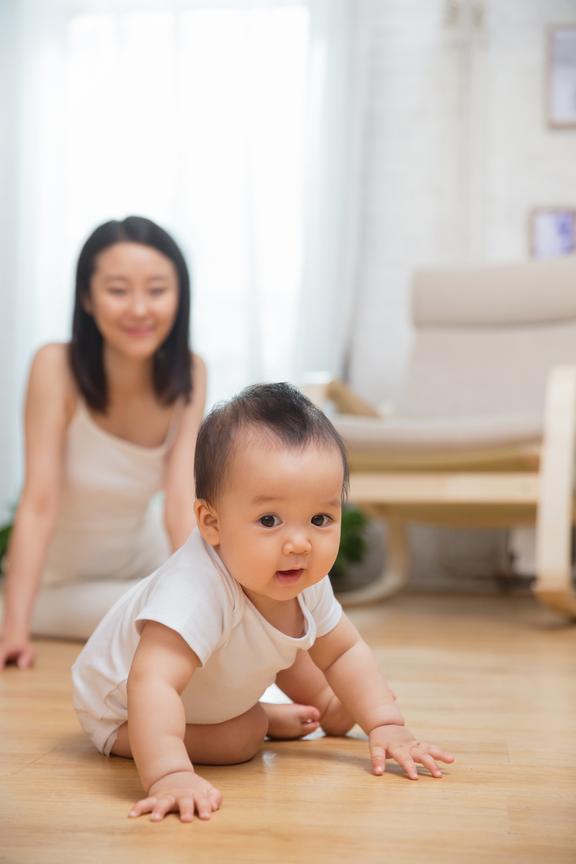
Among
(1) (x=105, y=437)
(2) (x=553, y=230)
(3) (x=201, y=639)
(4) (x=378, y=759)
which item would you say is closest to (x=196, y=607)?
(3) (x=201, y=639)

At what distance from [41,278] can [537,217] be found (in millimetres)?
1595

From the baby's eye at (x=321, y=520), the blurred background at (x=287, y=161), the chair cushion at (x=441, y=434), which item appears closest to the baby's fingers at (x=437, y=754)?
the baby's eye at (x=321, y=520)

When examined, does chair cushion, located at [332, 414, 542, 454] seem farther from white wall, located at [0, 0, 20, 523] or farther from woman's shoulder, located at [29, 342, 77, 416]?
white wall, located at [0, 0, 20, 523]

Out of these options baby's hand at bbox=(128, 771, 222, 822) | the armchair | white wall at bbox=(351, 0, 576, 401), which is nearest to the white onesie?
baby's hand at bbox=(128, 771, 222, 822)

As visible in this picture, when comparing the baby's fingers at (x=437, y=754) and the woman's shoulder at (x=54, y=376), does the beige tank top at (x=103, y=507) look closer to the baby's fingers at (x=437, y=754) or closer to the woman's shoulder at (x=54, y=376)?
the woman's shoulder at (x=54, y=376)

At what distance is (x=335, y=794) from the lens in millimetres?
972

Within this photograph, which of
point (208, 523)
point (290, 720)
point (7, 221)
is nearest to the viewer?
point (208, 523)

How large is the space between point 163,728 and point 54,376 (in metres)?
1.13

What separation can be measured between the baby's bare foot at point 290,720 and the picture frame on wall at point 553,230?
242cm

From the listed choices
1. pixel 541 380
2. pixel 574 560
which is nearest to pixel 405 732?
pixel 541 380

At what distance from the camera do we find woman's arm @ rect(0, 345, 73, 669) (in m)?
1.83

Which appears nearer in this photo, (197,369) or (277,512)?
(277,512)

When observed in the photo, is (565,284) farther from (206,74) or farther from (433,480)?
(206,74)

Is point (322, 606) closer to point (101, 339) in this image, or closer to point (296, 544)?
point (296, 544)
